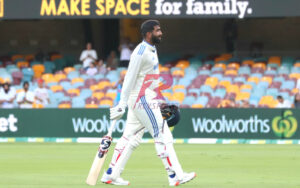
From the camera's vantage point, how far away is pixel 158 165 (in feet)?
45.6

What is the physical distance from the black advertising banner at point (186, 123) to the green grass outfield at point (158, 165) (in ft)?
4.90

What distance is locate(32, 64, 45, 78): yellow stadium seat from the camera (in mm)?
26688

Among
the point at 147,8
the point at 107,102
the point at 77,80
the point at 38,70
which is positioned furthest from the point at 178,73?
the point at 38,70

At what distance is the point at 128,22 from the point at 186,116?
8.80m

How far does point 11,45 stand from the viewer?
29.8 m

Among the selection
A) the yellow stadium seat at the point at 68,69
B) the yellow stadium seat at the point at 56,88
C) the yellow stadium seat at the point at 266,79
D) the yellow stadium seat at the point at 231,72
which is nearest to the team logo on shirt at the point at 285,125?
the yellow stadium seat at the point at 266,79

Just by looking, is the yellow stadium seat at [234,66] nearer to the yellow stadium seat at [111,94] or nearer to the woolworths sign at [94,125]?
the yellow stadium seat at [111,94]

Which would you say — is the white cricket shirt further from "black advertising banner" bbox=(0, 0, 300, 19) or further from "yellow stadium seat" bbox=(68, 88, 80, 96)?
"yellow stadium seat" bbox=(68, 88, 80, 96)

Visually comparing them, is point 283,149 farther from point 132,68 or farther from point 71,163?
point 132,68

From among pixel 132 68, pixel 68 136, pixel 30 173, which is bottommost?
pixel 68 136

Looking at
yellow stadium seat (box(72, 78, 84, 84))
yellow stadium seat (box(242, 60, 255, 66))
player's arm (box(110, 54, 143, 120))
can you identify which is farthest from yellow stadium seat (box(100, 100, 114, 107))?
player's arm (box(110, 54, 143, 120))

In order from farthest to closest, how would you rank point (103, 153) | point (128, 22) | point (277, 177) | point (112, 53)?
1. point (128, 22)
2. point (112, 53)
3. point (277, 177)
4. point (103, 153)

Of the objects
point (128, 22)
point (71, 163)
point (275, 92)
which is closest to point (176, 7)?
point (275, 92)

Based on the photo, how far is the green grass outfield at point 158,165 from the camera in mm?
10945
